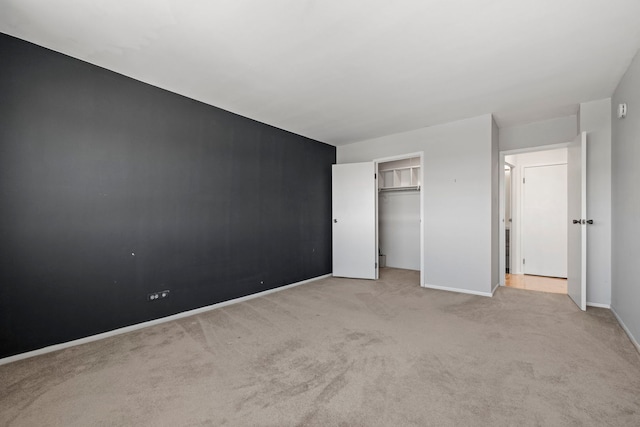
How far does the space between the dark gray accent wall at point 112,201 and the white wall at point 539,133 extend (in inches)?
141

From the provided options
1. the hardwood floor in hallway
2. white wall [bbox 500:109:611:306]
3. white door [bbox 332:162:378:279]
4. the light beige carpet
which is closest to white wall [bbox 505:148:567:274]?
the hardwood floor in hallway

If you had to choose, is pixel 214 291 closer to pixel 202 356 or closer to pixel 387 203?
pixel 202 356

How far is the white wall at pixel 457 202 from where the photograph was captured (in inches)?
144

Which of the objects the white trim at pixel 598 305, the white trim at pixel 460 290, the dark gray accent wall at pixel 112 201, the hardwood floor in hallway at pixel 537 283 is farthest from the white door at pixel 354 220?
the white trim at pixel 598 305

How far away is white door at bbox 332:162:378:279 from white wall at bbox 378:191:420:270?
1132 mm

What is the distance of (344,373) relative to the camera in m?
1.89

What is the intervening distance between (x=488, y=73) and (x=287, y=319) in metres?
3.10

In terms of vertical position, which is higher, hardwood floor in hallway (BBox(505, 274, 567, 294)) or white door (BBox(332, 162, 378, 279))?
white door (BBox(332, 162, 378, 279))

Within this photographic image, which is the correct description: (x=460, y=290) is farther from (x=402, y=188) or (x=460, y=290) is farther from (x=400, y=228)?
(x=402, y=188)

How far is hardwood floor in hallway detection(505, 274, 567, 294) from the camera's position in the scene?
155 inches

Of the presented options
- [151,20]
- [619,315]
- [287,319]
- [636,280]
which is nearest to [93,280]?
[287,319]

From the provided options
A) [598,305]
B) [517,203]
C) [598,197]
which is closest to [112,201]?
[598,197]

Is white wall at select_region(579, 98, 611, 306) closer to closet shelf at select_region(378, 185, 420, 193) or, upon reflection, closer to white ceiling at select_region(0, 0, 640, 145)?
white ceiling at select_region(0, 0, 640, 145)

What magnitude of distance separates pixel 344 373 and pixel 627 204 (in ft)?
9.55
